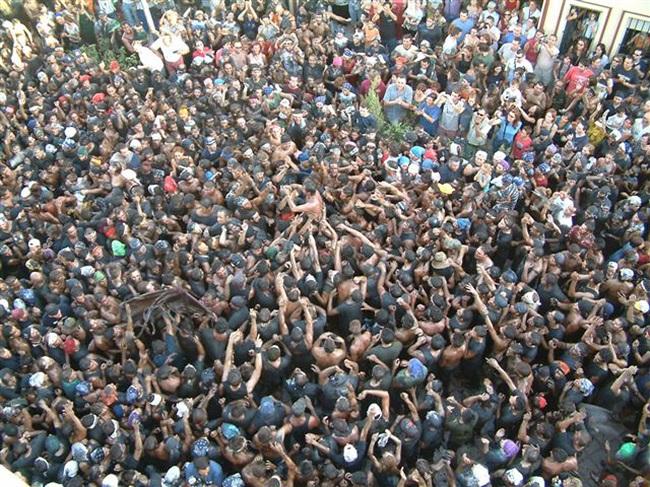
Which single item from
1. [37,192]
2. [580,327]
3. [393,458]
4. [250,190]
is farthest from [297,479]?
[37,192]

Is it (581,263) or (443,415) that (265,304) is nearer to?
(443,415)

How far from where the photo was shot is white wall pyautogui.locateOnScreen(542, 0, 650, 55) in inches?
465

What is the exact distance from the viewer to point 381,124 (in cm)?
1178

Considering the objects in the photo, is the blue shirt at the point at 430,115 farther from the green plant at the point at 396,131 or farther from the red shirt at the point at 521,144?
the red shirt at the point at 521,144

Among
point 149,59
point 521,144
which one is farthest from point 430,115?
point 149,59

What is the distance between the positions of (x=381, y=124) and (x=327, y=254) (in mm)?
3936

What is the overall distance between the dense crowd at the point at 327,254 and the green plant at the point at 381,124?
0.18 ft

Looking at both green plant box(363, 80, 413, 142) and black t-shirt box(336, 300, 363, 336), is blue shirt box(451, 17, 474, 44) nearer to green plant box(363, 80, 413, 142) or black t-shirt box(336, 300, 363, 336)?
green plant box(363, 80, 413, 142)

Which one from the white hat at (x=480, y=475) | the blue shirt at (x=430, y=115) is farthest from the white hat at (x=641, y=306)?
the blue shirt at (x=430, y=115)

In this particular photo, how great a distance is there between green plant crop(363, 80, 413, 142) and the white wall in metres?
3.82

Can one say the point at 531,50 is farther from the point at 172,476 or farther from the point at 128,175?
the point at 172,476

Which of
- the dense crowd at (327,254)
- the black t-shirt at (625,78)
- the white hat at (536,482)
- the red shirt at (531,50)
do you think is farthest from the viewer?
the red shirt at (531,50)

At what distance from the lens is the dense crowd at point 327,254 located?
7.18 m

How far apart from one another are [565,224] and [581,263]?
0.87m
